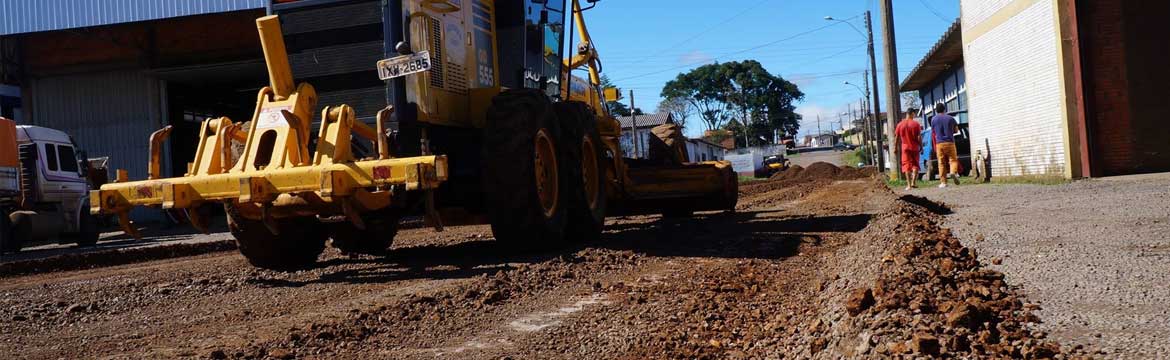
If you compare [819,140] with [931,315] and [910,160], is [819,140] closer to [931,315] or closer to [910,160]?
[910,160]

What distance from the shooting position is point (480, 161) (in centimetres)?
779

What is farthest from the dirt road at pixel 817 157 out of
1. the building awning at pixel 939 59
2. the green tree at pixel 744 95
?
the building awning at pixel 939 59

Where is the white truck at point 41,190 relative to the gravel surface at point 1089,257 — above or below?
above

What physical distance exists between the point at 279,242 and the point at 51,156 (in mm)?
11238

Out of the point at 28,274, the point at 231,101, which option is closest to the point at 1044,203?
the point at 28,274

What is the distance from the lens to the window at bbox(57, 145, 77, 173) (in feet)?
56.7

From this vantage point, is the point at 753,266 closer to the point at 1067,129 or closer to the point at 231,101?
the point at 1067,129

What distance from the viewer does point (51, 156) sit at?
17031mm

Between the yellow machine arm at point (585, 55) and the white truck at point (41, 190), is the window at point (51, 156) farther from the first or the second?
the yellow machine arm at point (585, 55)

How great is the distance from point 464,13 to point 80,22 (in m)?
18.7

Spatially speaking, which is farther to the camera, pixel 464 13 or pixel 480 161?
pixel 464 13

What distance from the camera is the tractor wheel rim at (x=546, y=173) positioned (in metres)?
8.03

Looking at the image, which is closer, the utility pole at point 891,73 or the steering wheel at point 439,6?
the steering wheel at point 439,6

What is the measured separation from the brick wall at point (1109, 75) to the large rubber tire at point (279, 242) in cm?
1303
